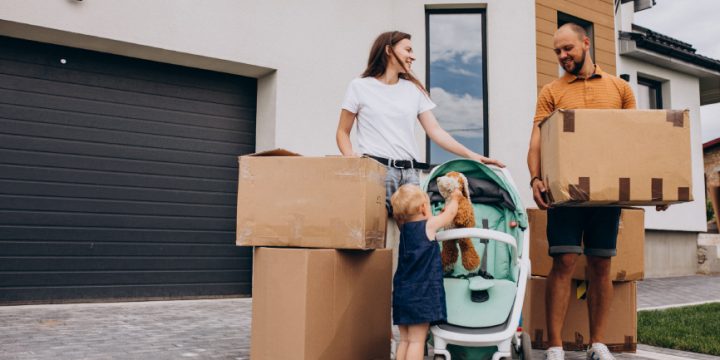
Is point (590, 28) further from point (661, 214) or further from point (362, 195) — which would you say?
point (362, 195)

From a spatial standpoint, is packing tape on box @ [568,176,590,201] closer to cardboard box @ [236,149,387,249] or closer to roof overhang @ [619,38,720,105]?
cardboard box @ [236,149,387,249]

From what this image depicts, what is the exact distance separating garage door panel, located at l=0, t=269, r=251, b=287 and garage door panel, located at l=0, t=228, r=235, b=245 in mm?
326

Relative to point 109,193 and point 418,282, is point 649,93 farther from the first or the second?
point 418,282

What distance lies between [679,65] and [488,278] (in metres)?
10.5

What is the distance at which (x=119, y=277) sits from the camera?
6.94 metres

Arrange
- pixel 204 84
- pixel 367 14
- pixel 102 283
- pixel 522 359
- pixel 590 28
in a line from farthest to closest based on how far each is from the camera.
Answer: pixel 590 28 < pixel 367 14 < pixel 204 84 < pixel 102 283 < pixel 522 359

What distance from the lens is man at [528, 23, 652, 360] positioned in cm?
396

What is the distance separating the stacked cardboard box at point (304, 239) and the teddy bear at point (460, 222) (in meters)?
0.40

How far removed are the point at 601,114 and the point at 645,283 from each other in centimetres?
760

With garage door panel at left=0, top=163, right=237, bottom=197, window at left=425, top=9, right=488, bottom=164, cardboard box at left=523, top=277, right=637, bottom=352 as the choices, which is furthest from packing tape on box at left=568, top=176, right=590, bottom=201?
window at left=425, top=9, right=488, bottom=164

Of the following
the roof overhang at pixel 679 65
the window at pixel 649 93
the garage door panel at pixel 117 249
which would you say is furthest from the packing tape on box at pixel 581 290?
the window at pixel 649 93

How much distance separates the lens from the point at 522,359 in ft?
12.3

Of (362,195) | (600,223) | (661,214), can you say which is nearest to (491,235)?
(362,195)

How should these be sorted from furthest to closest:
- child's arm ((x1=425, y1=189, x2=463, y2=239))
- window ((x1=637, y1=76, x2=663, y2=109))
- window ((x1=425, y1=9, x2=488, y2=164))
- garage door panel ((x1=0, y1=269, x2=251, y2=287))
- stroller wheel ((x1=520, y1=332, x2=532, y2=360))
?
window ((x1=637, y1=76, x2=663, y2=109)), window ((x1=425, y1=9, x2=488, y2=164)), garage door panel ((x1=0, y1=269, x2=251, y2=287)), stroller wheel ((x1=520, y1=332, x2=532, y2=360)), child's arm ((x1=425, y1=189, x2=463, y2=239))
